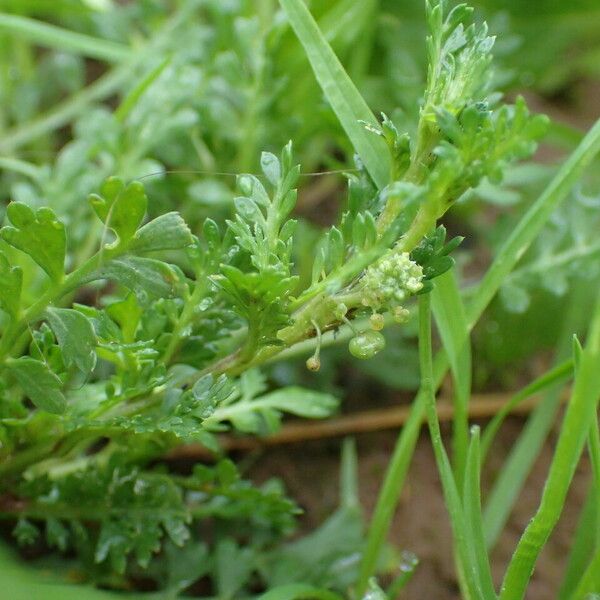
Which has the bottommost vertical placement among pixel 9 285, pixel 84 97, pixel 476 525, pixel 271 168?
pixel 476 525

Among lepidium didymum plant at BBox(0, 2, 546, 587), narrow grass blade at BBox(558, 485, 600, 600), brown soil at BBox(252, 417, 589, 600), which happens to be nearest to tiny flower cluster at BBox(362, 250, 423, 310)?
lepidium didymum plant at BBox(0, 2, 546, 587)

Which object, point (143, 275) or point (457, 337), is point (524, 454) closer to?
point (457, 337)

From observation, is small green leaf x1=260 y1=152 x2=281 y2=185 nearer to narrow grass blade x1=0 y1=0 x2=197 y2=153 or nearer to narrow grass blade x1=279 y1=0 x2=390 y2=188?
narrow grass blade x1=279 y1=0 x2=390 y2=188

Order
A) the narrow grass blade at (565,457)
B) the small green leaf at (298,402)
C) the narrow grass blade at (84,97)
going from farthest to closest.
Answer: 1. the narrow grass blade at (84,97)
2. the small green leaf at (298,402)
3. the narrow grass blade at (565,457)

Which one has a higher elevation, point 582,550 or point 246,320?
A: point 246,320

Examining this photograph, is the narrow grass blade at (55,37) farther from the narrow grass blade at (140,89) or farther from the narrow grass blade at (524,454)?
the narrow grass blade at (524,454)

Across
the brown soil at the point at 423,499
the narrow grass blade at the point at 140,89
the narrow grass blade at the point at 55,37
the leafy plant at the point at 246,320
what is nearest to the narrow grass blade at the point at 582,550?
the leafy plant at the point at 246,320

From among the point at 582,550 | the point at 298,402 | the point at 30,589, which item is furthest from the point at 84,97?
the point at 582,550

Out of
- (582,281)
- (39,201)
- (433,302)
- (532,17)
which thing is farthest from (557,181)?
(532,17)
